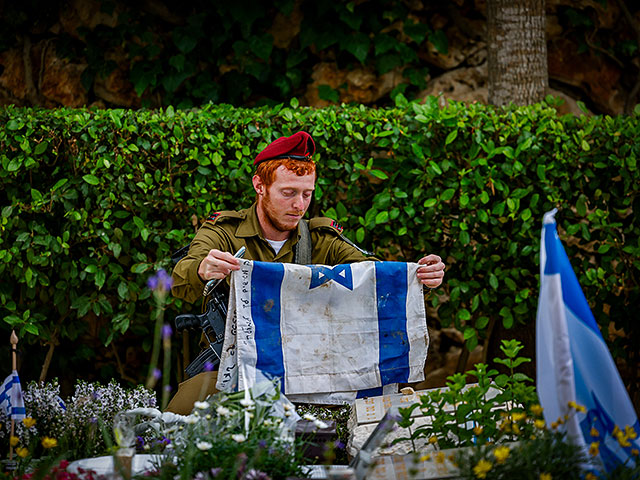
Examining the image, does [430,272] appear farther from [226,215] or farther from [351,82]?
[351,82]

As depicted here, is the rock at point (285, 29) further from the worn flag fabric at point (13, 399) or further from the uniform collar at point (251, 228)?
the worn flag fabric at point (13, 399)

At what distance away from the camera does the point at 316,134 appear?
14.6ft

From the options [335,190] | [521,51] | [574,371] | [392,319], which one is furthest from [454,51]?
[574,371]

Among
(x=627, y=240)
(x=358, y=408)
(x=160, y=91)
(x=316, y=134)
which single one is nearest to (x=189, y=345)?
(x=316, y=134)

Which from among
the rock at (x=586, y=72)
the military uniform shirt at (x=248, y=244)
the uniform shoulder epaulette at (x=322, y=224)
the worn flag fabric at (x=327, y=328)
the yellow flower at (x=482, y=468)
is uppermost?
the rock at (x=586, y=72)

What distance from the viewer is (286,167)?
3.49 meters

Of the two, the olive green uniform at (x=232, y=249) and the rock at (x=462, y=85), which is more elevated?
the rock at (x=462, y=85)

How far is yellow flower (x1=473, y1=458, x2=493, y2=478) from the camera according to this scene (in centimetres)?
211

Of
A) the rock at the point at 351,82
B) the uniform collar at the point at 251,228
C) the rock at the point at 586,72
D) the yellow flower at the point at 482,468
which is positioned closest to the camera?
the yellow flower at the point at 482,468

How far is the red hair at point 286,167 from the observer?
3488 millimetres

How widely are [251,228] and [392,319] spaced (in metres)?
0.83

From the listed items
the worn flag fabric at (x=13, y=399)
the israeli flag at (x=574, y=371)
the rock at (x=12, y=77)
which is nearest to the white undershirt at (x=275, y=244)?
the worn flag fabric at (x=13, y=399)

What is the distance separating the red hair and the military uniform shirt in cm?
24

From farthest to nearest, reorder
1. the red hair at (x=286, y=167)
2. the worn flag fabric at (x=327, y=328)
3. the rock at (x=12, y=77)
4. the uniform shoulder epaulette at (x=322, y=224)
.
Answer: the rock at (x=12, y=77), the uniform shoulder epaulette at (x=322, y=224), the red hair at (x=286, y=167), the worn flag fabric at (x=327, y=328)
